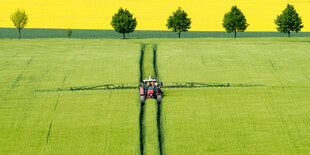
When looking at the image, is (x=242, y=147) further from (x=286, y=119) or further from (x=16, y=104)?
(x=16, y=104)

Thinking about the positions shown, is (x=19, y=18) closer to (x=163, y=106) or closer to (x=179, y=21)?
(x=179, y=21)

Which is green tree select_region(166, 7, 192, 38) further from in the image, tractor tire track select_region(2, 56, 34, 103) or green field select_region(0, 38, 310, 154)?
tractor tire track select_region(2, 56, 34, 103)

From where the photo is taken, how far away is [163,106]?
54688mm

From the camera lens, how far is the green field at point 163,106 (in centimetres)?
4728

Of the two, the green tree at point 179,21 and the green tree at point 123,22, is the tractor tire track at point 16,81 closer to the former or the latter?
the green tree at point 123,22

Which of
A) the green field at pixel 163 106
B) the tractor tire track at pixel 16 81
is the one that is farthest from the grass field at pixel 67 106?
the green field at pixel 163 106

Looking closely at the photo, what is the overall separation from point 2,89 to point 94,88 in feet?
43.5

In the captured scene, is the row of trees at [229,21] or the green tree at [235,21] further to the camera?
the green tree at [235,21]

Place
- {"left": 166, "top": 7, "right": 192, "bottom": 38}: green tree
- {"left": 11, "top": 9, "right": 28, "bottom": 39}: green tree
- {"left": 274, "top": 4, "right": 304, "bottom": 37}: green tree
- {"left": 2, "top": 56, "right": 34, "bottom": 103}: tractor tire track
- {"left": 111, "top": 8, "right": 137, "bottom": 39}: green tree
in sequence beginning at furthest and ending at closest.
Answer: {"left": 11, "top": 9, "right": 28, "bottom": 39}: green tree
{"left": 166, "top": 7, "right": 192, "bottom": 38}: green tree
{"left": 111, "top": 8, "right": 137, "bottom": 39}: green tree
{"left": 274, "top": 4, "right": 304, "bottom": 37}: green tree
{"left": 2, "top": 56, "right": 34, "bottom": 103}: tractor tire track

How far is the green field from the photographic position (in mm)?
47281

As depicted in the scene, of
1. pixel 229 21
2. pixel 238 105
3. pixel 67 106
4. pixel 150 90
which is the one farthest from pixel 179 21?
pixel 67 106

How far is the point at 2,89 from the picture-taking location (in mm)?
61031

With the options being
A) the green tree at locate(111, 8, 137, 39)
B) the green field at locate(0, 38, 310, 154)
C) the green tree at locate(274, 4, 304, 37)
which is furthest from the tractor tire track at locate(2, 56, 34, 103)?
the green tree at locate(274, 4, 304, 37)

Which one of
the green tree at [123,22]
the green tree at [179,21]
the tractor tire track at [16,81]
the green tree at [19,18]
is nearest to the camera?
the tractor tire track at [16,81]
